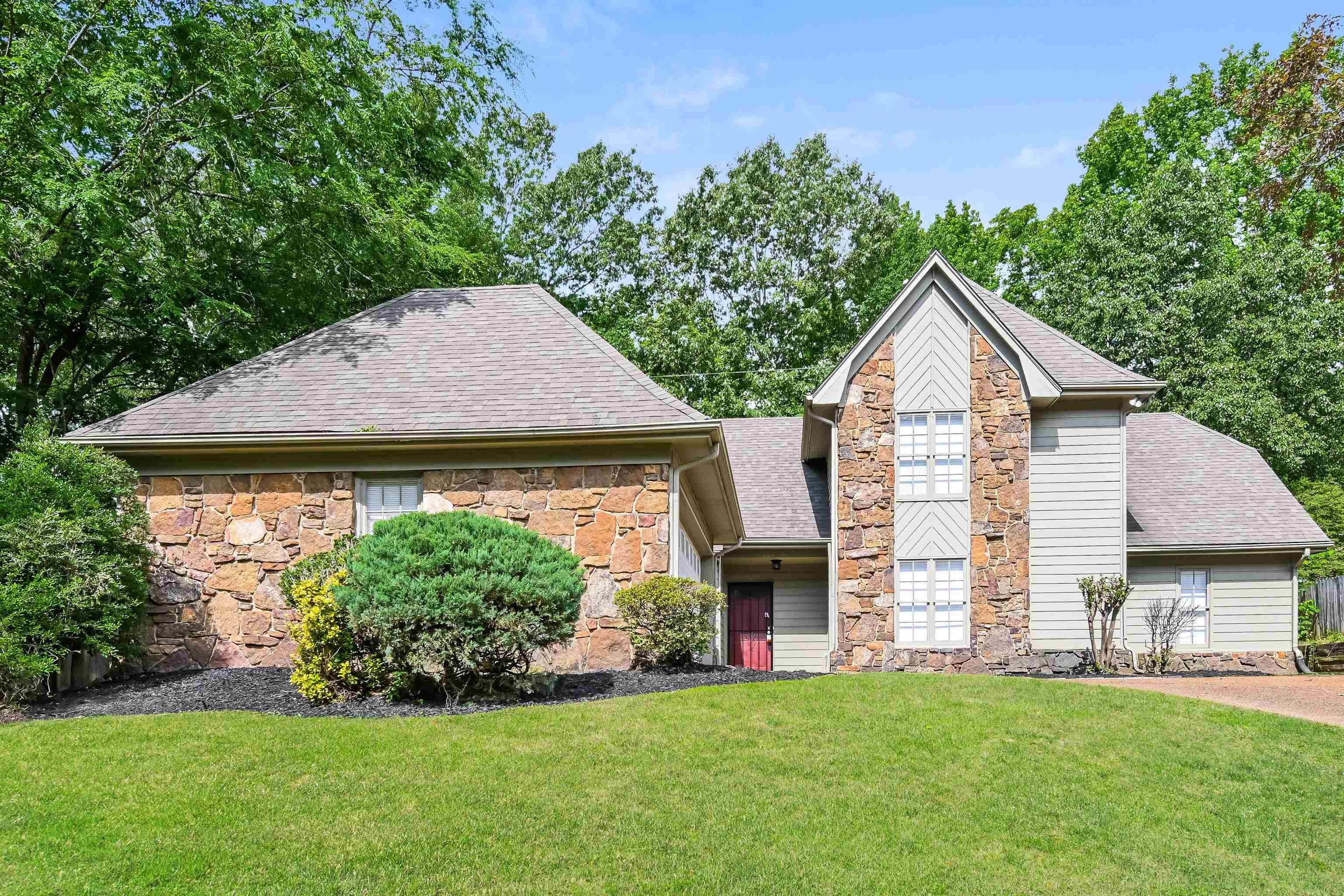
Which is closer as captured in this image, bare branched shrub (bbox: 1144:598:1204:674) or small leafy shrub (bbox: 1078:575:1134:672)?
small leafy shrub (bbox: 1078:575:1134:672)

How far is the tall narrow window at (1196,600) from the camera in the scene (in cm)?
1639

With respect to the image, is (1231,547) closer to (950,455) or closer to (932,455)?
(950,455)

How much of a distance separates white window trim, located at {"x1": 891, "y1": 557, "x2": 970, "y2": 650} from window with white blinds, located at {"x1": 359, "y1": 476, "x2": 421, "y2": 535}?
7757 mm

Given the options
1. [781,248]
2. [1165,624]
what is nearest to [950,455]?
[1165,624]

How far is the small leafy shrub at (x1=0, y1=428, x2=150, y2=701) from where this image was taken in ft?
27.6

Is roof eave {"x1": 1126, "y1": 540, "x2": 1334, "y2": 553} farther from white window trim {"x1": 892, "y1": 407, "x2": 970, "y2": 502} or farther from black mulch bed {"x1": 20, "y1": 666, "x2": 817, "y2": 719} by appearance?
black mulch bed {"x1": 20, "y1": 666, "x2": 817, "y2": 719}

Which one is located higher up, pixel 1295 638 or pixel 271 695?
pixel 271 695

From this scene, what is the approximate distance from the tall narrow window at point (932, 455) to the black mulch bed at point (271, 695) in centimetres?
564

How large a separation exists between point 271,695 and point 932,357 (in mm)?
10739

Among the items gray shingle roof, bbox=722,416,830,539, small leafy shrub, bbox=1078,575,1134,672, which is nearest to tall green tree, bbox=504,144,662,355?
gray shingle roof, bbox=722,416,830,539

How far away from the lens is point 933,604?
14.6m

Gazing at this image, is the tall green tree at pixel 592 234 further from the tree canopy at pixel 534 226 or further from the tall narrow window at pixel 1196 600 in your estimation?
the tall narrow window at pixel 1196 600

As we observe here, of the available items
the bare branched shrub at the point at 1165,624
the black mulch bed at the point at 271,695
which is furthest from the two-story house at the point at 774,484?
the black mulch bed at the point at 271,695

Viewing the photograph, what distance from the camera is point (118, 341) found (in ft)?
56.3
